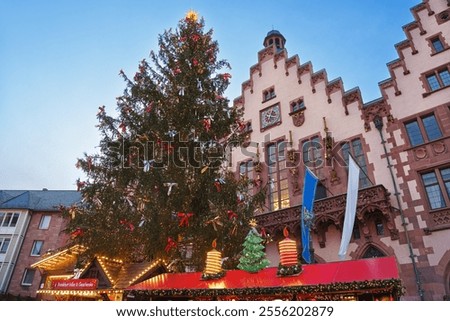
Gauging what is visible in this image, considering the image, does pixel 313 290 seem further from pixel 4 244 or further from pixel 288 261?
pixel 4 244

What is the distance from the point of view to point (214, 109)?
13.4 metres

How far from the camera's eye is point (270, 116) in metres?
22.0

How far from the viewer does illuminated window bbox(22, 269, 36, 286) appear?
3231cm

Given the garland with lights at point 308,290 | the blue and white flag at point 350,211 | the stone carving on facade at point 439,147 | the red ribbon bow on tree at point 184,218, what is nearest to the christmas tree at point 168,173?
the red ribbon bow on tree at point 184,218

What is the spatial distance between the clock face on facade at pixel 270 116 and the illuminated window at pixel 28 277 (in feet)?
98.9

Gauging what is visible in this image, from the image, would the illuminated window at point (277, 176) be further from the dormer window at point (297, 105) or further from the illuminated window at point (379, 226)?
the illuminated window at point (379, 226)

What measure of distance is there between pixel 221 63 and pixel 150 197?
7.71 meters

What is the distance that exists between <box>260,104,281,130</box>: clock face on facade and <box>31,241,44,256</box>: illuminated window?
29935 mm

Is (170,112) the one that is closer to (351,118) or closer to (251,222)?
Result: (251,222)

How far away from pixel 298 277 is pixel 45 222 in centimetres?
3751

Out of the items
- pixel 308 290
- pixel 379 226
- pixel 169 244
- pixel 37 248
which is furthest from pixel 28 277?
pixel 308 290
